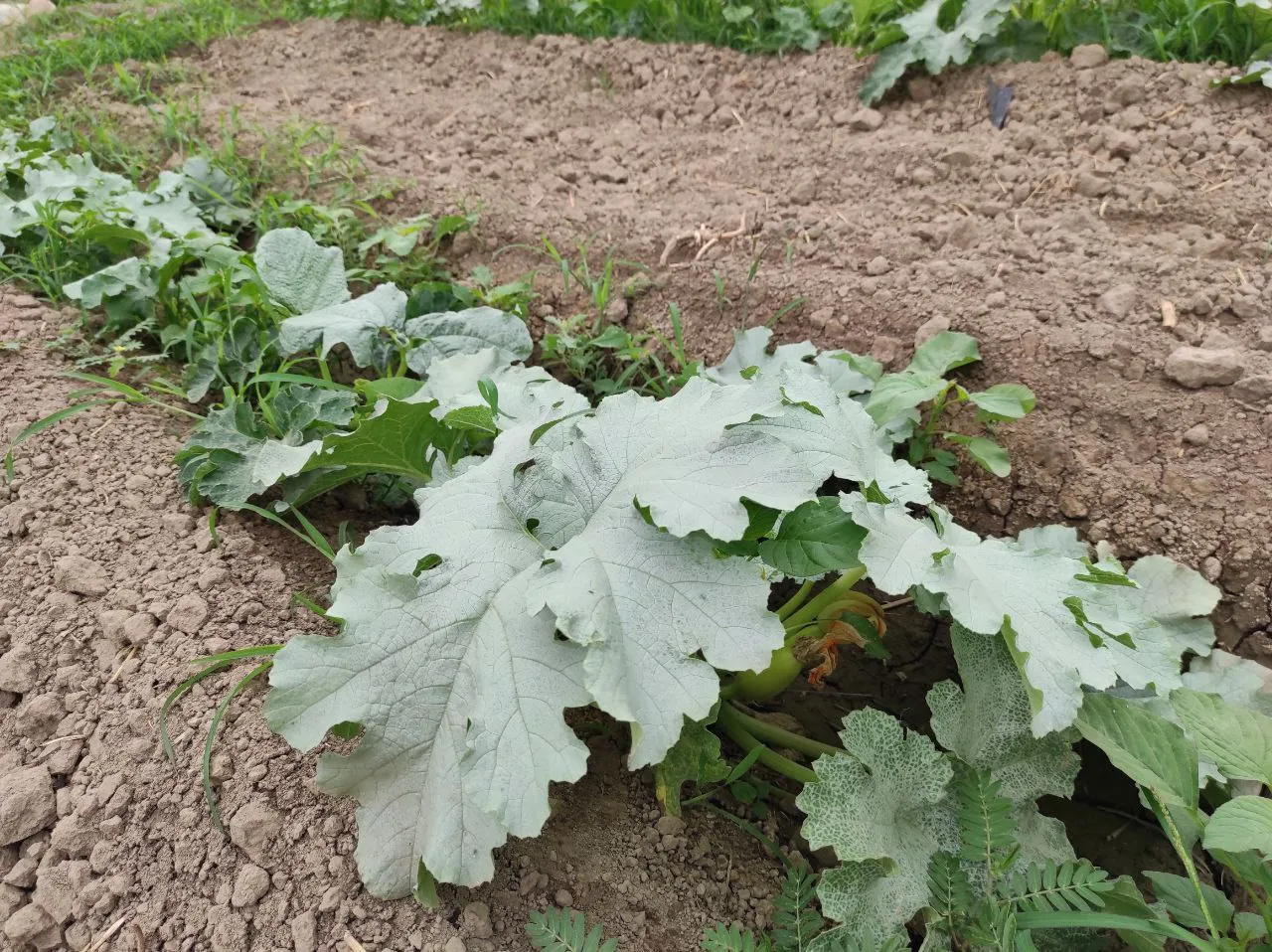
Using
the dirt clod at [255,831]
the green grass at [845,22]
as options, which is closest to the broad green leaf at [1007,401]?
the dirt clod at [255,831]

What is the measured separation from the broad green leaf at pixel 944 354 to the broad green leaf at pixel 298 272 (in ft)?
4.92

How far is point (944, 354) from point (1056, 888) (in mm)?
1281

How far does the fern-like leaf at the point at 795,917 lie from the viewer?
55.1 inches

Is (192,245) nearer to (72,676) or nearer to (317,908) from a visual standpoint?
(72,676)

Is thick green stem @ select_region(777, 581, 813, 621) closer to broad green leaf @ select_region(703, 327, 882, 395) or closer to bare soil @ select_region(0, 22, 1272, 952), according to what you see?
bare soil @ select_region(0, 22, 1272, 952)

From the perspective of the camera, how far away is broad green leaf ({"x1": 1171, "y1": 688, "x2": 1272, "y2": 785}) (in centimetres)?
138

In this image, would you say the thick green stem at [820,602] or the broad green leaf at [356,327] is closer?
the thick green stem at [820,602]

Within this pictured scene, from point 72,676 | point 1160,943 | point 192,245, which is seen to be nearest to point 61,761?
point 72,676

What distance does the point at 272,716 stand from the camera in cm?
129

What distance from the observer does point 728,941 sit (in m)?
1.32

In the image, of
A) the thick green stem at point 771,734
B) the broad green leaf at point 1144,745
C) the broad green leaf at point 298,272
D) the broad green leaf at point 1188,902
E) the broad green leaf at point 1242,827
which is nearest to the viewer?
the broad green leaf at point 1242,827

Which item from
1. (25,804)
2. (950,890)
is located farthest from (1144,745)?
(25,804)

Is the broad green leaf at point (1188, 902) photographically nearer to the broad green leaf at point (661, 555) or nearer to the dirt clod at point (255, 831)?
the broad green leaf at point (661, 555)

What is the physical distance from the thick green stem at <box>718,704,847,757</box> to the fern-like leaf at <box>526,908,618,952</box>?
1.65 feet
